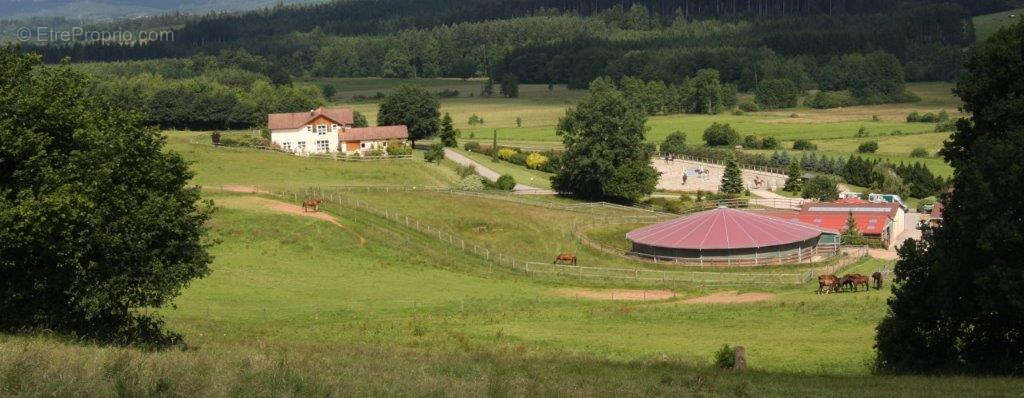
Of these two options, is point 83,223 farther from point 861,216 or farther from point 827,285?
point 861,216

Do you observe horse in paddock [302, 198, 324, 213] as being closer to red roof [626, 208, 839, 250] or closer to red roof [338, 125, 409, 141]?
red roof [626, 208, 839, 250]

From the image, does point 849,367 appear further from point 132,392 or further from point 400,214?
point 400,214

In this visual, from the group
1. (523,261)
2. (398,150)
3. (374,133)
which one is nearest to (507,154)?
(374,133)

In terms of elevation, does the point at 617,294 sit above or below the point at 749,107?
below

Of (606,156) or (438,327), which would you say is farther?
(606,156)

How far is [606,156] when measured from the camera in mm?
91125

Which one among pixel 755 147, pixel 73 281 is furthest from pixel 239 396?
pixel 755 147

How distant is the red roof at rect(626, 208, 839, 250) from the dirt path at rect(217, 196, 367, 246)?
55.8ft

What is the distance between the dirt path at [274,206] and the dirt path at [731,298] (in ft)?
65.9

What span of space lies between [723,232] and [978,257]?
3902 cm

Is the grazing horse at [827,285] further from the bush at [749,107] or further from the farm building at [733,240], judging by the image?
the bush at [749,107]

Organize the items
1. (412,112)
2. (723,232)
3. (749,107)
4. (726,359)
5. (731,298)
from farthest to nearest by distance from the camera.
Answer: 1. (749,107)
2. (412,112)
3. (723,232)
4. (731,298)
5. (726,359)

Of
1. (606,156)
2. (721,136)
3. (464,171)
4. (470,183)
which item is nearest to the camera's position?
(606,156)

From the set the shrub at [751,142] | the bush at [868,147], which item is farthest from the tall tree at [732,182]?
the shrub at [751,142]
